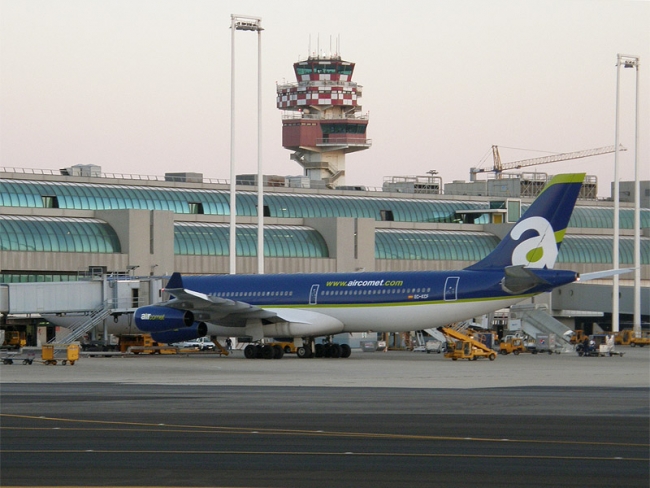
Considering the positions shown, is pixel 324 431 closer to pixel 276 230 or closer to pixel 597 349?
pixel 597 349

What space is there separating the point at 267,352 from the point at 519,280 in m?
12.6

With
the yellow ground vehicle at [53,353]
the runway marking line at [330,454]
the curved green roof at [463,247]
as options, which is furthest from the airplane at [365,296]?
the runway marking line at [330,454]

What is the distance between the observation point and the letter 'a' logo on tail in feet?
163

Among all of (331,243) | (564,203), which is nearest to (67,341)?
(564,203)

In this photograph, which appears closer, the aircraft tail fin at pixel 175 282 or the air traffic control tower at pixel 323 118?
the aircraft tail fin at pixel 175 282

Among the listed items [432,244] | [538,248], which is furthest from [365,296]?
[432,244]

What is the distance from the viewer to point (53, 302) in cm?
5516

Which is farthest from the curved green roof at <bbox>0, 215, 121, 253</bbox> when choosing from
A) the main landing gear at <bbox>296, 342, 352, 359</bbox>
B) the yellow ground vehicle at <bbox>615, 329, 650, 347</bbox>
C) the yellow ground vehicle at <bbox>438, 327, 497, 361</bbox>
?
the yellow ground vehicle at <bbox>615, 329, 650, 347</bbox>

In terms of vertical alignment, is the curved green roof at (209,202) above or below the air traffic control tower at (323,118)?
below

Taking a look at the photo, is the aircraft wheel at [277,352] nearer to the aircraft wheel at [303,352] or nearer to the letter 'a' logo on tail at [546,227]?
the aircraft wheel at [303,352]

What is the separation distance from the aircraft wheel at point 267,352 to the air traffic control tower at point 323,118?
3523 inches

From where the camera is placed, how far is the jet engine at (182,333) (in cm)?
5338

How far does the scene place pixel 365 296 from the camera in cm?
5247

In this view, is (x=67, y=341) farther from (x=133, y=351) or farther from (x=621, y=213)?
(x=621, y=213)
